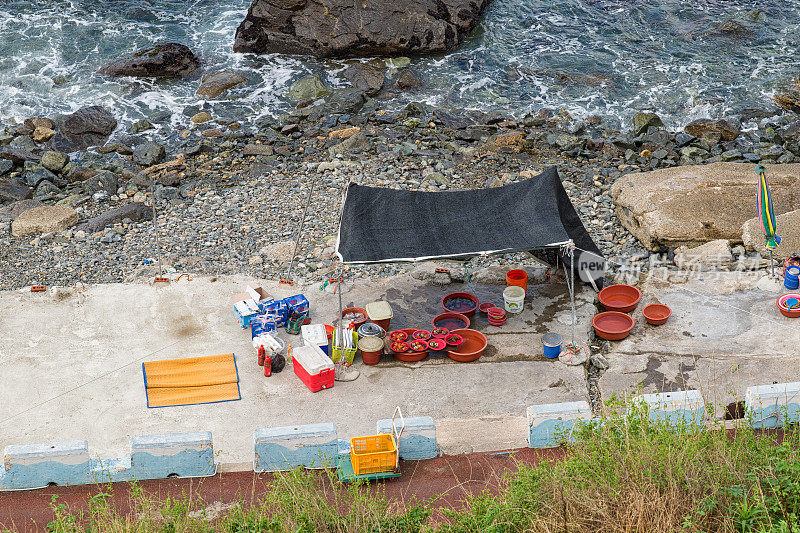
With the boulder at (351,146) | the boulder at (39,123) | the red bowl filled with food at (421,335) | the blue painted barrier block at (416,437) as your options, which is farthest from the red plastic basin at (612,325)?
the boulder at (39,123)

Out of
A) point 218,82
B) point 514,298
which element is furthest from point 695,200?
point 218,82

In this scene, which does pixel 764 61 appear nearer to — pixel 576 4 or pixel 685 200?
pixel 576 4

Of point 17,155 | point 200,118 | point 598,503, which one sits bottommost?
point 200,118

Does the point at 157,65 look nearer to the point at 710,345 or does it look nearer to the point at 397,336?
the point at 397,336

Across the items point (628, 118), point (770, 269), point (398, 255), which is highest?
point (398, 255)

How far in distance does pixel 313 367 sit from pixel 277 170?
29.7ft

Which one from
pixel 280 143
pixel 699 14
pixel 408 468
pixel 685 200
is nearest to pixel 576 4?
pixel 699 14

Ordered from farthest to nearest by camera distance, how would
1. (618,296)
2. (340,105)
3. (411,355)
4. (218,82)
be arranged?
1. (218,82)
2. (340,105)
3. (618,296)
4. (411,355)

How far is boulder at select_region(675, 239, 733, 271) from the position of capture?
13.5 metres

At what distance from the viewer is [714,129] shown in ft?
68.7

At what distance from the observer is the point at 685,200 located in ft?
48.6

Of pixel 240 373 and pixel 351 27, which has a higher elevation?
pixel 240 373

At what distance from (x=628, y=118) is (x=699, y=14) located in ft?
30.2

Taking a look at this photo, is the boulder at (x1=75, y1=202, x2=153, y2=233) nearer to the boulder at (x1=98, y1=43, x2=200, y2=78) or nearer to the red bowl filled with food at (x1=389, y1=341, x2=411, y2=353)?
the red bowl filled with food at (x1=389, y1=341, x2=411, y2=353)
